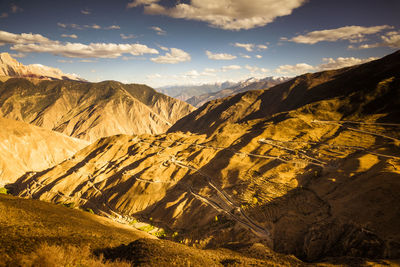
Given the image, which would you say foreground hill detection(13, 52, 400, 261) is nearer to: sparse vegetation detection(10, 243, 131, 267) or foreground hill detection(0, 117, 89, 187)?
foreground hill detection(0, 117, 89, 187)

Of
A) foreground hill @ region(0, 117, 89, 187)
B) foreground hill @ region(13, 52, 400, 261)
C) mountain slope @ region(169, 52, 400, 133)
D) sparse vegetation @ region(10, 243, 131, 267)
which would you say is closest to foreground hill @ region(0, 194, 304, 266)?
sparse vegetation @ region(10, 243, 131, 267)

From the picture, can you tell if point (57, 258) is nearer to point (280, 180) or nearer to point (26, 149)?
point (280, 180)

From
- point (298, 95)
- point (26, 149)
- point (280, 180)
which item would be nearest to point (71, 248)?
point (280, 180)

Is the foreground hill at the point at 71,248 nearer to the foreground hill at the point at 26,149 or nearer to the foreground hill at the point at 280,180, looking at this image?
the foreground hill at the point at 280,180

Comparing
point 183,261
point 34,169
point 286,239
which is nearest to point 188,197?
point 286,239

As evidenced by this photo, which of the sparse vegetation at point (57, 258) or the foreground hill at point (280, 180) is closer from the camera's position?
the sparse vegetation at point (57, 258)

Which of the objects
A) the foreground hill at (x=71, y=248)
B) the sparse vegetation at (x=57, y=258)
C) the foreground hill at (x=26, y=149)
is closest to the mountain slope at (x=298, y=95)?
the foreground hill at (x=71, y=248)

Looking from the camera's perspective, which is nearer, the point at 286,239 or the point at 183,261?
the point at 183,261

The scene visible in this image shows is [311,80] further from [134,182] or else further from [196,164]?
[134,182]
